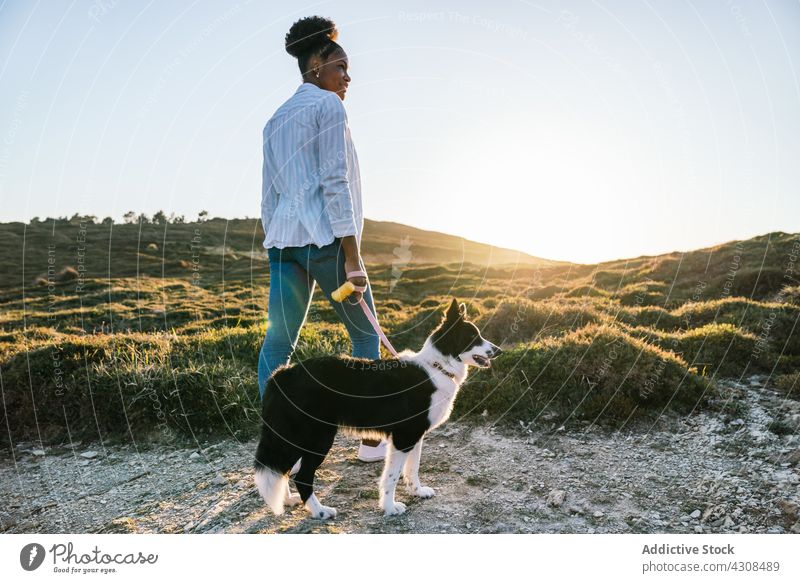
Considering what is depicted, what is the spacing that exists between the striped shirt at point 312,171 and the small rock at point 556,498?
9.45 ft

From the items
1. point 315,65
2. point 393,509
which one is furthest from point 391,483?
point 315,65

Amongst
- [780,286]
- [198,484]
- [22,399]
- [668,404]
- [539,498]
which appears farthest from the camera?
[780,286]

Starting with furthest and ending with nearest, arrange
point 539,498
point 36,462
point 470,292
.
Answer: point 470,292 → point 36,462 → point 539,498

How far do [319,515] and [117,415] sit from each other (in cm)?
365

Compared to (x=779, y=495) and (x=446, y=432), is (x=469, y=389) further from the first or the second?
(x=779, y=495)

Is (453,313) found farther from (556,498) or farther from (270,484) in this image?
(270,484)

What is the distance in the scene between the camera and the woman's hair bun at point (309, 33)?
14.1 feet

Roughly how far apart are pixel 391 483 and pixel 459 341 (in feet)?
4.43

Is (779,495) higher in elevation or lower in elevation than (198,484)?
higher

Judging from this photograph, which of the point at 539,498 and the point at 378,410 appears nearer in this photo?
the point at 378,410

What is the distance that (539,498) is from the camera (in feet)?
15.0

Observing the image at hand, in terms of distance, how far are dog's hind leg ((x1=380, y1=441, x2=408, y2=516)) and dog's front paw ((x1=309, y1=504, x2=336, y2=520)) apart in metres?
A: 0.42

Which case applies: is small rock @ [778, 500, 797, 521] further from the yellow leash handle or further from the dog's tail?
the dog's tail
